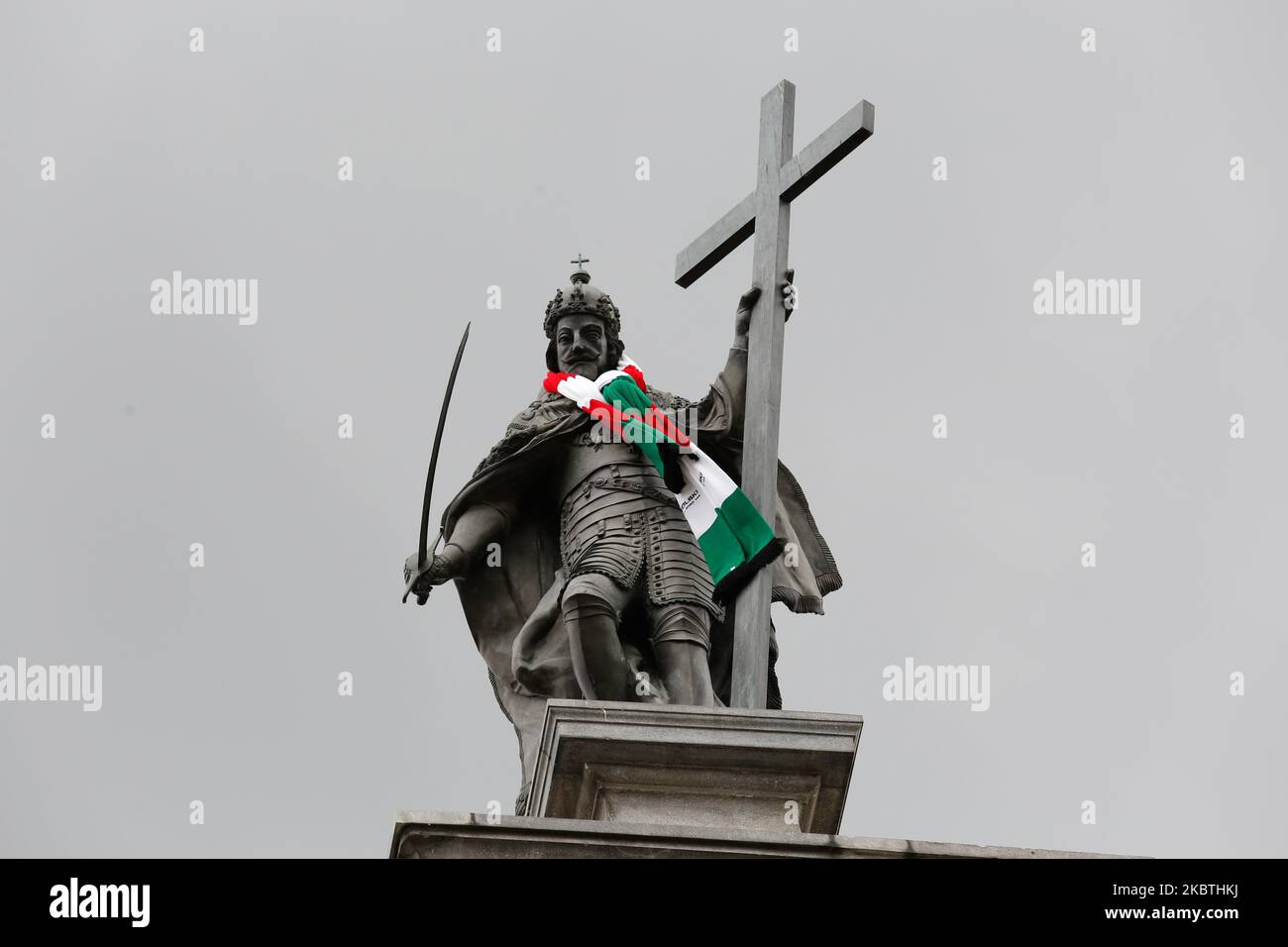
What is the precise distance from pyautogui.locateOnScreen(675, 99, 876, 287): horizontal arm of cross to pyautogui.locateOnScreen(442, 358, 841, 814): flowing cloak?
0.94m

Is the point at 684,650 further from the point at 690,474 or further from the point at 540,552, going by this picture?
the point at 540,552

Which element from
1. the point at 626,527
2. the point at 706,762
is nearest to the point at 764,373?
the point at 626,527

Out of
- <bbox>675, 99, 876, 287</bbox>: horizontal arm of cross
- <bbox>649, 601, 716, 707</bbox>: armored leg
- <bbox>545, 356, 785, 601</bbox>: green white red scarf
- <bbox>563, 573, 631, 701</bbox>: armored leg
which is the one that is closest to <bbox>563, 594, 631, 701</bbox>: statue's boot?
<bbox>563, 573, 631, 701</bbox>: armored leg

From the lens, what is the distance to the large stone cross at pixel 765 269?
41.4 ft

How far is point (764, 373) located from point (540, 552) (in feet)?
4.85

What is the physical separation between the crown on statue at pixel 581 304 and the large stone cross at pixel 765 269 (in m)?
0.69

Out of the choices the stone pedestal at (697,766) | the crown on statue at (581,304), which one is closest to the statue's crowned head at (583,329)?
the crown on statue at (581,304)

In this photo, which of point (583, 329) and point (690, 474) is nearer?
point (690, 474)

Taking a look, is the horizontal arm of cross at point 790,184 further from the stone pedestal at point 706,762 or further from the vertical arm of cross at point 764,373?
the stone pedestal at point 706,762

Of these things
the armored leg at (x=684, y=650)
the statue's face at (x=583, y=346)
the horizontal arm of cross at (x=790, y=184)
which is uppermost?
Answer: the horizontal arm of cross at (x=790, y=184)

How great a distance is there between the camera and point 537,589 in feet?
44.1

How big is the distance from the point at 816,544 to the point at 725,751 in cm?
231

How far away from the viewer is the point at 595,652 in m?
12.5
